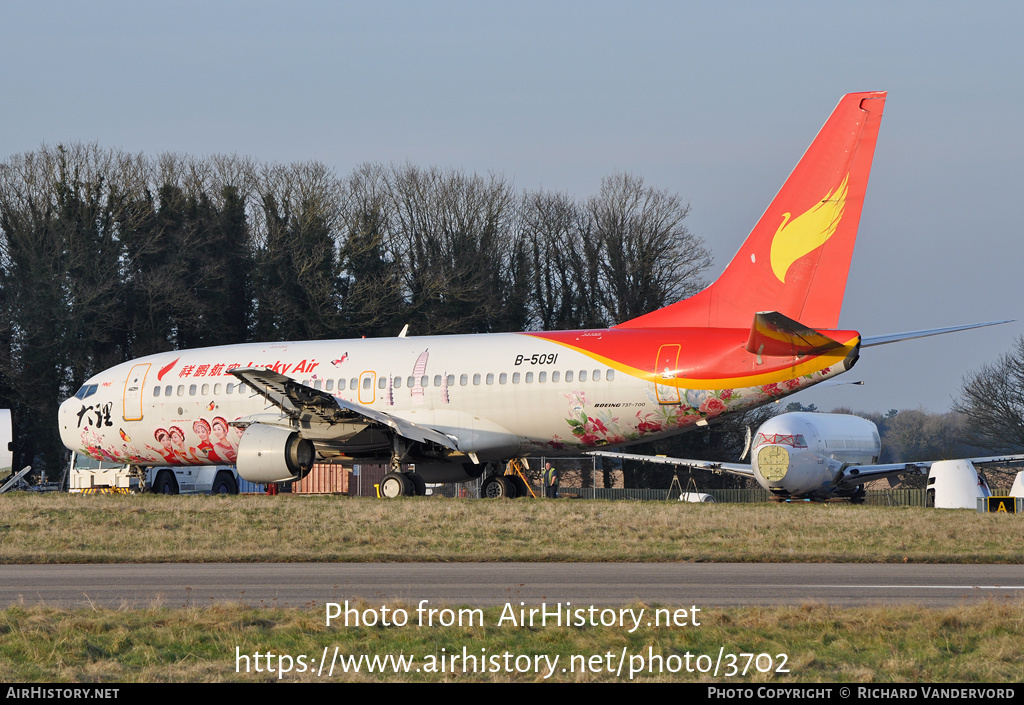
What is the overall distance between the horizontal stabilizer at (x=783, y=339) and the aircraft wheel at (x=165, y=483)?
59.1 ft

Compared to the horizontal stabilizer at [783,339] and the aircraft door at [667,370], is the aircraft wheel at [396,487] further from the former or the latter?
the horizontal stabilizer at [783,339]

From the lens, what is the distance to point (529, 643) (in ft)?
28.0

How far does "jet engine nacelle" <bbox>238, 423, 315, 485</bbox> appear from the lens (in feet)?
79.4

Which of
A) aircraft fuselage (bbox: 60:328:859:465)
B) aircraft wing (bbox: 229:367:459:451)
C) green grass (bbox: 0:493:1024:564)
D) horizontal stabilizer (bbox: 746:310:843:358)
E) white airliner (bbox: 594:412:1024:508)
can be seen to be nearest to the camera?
green grass (bbox: 0:493:1024:564)

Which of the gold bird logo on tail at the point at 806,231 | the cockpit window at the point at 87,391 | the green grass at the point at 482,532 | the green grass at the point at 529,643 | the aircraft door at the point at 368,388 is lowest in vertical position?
the green grass at the point at 529,643

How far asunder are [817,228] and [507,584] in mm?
11041

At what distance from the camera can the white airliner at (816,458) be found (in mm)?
38312

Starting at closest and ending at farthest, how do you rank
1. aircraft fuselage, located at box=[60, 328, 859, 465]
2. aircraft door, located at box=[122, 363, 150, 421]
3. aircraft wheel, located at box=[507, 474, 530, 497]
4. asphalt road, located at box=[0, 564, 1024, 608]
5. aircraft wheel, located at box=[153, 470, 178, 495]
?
1. asphalt road, located at box=[0, 564, 1024, 608]
2. aircraft fuselage, located at box=[60, 328, 859, 465]
3. aircraft wheel, located at box=[507, 474, 530, 497]
4. aircraft door, located at box=[122, 363, 150, 421]
5. aircraft wheel, located at box=[153, 470, 178, 495]

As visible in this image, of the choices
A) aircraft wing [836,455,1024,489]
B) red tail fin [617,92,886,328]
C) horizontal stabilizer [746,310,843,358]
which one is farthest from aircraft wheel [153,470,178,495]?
aircraft wing [836,455,1024,489]

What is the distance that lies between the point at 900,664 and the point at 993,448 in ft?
200

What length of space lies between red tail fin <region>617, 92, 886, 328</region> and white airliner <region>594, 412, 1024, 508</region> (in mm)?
15534

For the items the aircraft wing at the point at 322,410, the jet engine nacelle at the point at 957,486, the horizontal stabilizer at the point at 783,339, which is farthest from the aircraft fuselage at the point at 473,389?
the jet engine nacelle at the point at 957,486

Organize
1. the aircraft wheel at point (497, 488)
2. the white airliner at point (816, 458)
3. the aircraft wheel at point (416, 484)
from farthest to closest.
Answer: the white airliner at point (816, 458) < the aircraft wheel at point (497, 488) < the aircraft wheel at point (416, 484)

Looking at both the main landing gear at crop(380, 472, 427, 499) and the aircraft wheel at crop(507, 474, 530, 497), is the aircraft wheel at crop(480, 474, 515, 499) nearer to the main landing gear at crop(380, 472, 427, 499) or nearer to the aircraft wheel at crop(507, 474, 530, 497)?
the aircraft wheel at crop(507, 474, 530, 497)
